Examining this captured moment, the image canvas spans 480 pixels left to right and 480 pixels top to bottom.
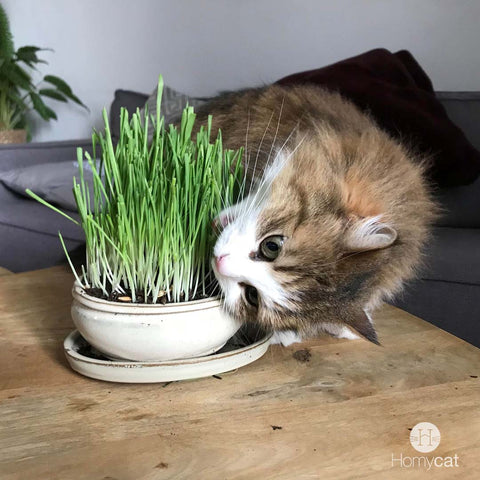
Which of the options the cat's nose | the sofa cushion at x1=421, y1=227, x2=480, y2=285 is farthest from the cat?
the sofa cushion at x1=421, y1=227, x2=480, y2=285

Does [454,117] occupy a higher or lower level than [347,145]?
lower

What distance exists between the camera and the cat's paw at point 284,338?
3.10ft

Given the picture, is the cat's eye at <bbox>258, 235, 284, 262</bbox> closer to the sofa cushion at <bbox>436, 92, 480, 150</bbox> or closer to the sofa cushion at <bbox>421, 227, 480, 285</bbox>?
the sofa cushion at <bbox>421, 227, 480, 285</bbox>

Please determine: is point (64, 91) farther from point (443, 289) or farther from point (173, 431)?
point (173, 431)

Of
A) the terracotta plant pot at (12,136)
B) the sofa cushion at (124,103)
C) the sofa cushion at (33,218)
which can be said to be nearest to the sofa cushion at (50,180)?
the sofa cushion at (33,218)

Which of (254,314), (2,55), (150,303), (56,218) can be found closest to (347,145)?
(254,314)

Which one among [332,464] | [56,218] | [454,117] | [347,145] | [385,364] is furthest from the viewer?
[56,218]

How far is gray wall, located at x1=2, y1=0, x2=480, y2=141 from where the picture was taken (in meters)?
2.71

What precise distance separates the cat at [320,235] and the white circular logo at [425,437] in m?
0.19

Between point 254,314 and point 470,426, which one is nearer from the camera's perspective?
point 470,426

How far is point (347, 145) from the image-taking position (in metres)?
1.13

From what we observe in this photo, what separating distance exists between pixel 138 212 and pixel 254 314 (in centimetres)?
24

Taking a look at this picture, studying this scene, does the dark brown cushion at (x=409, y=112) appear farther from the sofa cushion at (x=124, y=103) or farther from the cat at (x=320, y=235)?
the sofa cushion at (x=124, y=103)

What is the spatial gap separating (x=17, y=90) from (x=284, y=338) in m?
3.47
